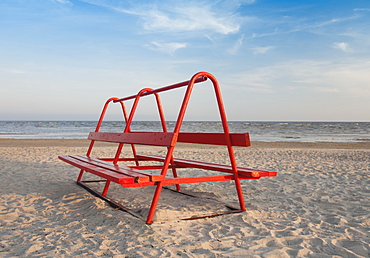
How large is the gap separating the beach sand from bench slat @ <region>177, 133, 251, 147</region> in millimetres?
860

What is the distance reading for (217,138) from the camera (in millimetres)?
3762

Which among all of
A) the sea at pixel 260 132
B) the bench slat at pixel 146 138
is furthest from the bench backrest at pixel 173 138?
the sea at pixel 260 132

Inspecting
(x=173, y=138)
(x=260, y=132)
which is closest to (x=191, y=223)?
(x=173, y=138)

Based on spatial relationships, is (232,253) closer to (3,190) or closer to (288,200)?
(288,200)

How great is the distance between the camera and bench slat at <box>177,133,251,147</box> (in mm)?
3415

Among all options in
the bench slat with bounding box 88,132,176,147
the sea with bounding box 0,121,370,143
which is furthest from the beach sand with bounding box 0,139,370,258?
the sea with bounding box 0,121,370,143

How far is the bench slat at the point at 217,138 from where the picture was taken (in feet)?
11.2

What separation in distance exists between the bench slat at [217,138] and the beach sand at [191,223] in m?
0.86

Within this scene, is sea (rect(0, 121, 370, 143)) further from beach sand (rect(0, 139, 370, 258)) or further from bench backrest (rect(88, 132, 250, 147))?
bench backrest (rect(88, 132, 250, 147))

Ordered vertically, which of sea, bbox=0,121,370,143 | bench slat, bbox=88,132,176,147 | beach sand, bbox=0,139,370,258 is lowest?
sea, bbox=0,121,370,143

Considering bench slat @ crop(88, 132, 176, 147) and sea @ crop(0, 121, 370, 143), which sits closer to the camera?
bench slat @ crop(88, 132, 176, 147)

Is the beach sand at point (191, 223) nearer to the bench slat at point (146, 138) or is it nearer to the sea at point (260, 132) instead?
the bench slat at point (146, 138)

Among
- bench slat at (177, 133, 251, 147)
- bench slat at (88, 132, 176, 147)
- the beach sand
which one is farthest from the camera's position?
bench slat at (177, 133, 251, 147)

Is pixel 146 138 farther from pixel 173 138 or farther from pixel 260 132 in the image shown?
pixel 260 132
